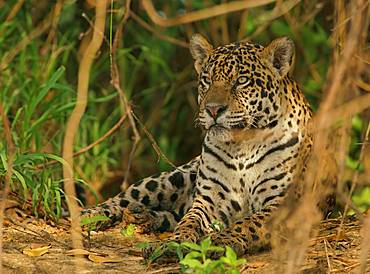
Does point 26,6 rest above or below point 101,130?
above

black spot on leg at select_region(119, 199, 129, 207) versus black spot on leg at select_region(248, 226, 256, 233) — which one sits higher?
black spot on leg at select_region(248, 226, 256, 233)

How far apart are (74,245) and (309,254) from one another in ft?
5.36

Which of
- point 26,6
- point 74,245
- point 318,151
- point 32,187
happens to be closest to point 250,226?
point 74,245

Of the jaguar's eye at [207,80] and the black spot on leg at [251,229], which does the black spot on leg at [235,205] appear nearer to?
the black spot on leg at [251,229]

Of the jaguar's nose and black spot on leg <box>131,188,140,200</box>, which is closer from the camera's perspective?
the jaguar's nose

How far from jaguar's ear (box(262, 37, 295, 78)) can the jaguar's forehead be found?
0.09 meters

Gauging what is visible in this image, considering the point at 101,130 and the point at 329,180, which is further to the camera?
the point at 101,130

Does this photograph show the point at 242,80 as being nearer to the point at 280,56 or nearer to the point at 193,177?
the point at 280,56

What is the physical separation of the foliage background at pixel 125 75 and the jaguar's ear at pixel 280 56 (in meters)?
1.23

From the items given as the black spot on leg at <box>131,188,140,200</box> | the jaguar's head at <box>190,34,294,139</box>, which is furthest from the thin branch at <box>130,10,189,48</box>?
the black spot on leg at <box>131,188,140,200</box>

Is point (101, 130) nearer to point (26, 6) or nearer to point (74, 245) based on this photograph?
point (26, 6)

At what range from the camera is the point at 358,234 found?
25.4ft

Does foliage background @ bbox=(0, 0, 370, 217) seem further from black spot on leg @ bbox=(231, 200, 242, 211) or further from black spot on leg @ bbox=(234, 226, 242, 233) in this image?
black spot on leg @ bbox=(234, 226, 242, 233)

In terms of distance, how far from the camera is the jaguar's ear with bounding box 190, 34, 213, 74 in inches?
340
